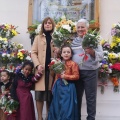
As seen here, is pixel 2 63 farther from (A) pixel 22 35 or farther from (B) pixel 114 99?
(B) pixel 114 99

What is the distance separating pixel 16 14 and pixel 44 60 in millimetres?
1668

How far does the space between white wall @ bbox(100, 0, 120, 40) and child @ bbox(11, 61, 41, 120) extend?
1.72 meters

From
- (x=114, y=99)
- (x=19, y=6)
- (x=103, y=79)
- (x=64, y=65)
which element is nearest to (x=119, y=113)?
(x=114, y=99)

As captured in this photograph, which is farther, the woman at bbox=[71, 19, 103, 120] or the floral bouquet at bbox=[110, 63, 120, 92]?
the floral bouquet at bbox=[110, 63, 120, 92]

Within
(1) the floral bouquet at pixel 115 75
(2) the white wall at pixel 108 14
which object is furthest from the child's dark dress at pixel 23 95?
(2) the white wall at pixel 108 14

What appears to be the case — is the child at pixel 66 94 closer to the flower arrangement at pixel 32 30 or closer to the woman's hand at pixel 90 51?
the woman's hand at pixel 90 51

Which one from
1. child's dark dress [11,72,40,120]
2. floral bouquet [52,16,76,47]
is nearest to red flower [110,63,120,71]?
floral bouquet [52,16,76,47]

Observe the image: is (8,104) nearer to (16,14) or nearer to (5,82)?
(5,82)

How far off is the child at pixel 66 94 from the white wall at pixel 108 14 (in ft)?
5.26

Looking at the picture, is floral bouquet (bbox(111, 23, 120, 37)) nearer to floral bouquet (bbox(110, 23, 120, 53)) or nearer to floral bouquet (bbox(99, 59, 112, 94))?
floral bouquet (bbox(110, 23, 120, 53))

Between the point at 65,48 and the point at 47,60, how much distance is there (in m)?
0.32

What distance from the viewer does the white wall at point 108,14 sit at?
484 centimetres

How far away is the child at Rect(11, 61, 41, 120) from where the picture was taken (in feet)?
11.6

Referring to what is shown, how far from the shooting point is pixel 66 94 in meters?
3.33
